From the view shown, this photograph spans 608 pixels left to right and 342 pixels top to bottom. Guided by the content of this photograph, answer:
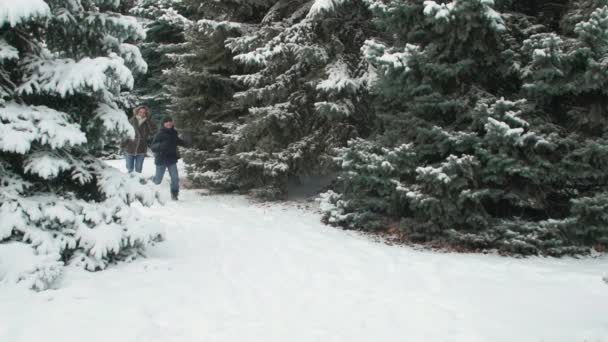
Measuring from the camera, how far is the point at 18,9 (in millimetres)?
4832

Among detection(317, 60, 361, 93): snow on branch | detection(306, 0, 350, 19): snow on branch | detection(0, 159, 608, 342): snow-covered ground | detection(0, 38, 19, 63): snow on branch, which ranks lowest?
detection(0, 159, 608, 342): snow-covered ground

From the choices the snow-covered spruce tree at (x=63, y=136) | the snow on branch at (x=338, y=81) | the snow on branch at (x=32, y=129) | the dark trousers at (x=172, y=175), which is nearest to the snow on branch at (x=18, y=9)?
the snow-covered spruce tree at (x=63, y=136)

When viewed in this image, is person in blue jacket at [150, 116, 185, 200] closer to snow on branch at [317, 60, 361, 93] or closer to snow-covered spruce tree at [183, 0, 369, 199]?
snow-covered spruce tree at [183, 0, 369, 199]

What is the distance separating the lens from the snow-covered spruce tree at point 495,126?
6828 mm

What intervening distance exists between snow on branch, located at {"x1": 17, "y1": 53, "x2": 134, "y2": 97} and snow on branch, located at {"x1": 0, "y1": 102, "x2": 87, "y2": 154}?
247mm

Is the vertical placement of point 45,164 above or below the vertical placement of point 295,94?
below

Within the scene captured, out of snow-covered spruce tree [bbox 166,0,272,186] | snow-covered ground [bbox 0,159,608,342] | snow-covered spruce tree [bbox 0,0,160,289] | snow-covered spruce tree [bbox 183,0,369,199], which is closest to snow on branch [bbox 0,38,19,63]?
snow-covered spruce tree [bbox 0,0,160,289]

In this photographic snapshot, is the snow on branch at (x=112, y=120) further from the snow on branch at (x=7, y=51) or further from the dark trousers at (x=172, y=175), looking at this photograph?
the dark trousers at (x=172, y=175)

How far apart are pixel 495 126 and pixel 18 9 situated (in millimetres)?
5956

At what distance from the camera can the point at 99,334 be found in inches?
158

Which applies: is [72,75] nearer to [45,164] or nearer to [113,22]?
[113,22]

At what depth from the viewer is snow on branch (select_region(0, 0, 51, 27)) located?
Answer: 4828mm

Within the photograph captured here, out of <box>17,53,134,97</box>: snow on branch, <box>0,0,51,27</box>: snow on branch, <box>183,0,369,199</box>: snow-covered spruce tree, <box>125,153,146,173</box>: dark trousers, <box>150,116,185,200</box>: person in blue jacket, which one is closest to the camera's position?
<box>0,0,51,27</box>: snow on branch

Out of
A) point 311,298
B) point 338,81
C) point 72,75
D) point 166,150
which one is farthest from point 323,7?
point 311,298
